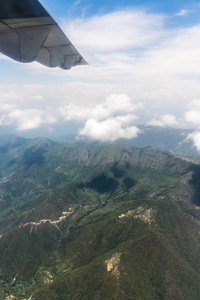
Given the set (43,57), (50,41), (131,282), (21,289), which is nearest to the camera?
(50,41)

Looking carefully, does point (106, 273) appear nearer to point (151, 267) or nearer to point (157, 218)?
point (151, 267)

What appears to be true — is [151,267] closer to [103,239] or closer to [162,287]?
[162,287]

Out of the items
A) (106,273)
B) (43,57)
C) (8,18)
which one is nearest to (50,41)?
(43,57)

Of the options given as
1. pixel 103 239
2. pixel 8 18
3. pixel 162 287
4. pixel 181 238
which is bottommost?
pixel 103 239

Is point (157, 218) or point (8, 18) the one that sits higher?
point (8, 18)

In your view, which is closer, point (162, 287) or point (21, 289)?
point (162, 287)

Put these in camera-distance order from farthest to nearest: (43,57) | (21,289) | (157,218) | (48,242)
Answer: (48,242) < (157,218) < (21,289) < (43,57)
